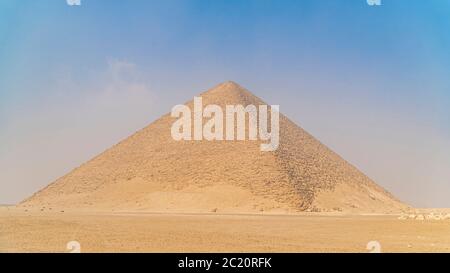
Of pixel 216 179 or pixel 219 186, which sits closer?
pixel 219 186

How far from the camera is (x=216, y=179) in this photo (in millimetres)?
46969

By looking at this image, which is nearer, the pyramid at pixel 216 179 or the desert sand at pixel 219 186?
the desert sand at pixel 219 186

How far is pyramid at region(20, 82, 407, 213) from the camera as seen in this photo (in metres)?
43.8

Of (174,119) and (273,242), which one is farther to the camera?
(174,119)

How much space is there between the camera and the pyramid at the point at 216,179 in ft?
144

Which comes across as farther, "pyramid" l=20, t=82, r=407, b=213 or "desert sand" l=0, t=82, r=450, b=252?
"pyramid" l=20, t=82, r=407, b=213

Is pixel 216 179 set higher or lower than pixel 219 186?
higher
